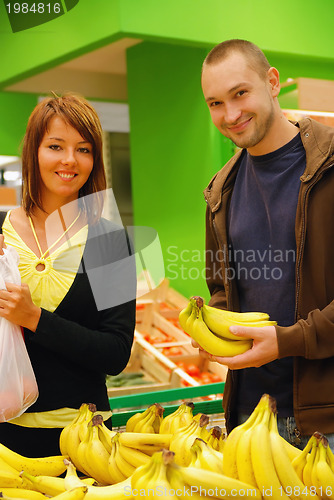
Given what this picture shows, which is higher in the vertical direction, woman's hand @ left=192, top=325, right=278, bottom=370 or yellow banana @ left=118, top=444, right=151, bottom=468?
woman's hand @ left=192, top=325, right=278, bottom=370

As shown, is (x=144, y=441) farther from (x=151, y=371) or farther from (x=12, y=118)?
(x=12, y=118)

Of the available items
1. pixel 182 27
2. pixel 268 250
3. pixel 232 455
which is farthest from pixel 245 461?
pixel 182 27

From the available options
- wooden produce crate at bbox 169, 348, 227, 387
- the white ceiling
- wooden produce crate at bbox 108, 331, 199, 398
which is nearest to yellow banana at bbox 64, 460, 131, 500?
wooden produce crate at bbox 108, 331, 199, 398

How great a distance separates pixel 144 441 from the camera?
1525 mm

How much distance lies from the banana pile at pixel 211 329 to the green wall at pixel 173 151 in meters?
3.78

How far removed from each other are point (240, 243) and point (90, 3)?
324 centimetres

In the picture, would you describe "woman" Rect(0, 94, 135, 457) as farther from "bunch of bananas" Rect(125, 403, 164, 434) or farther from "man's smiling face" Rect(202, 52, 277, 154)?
"man's smiling face" Rect(202, 52, 277, 154)

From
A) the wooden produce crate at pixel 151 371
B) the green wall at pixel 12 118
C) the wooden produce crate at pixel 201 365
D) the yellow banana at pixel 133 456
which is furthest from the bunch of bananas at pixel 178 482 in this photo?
the green wall at pixel 12 118

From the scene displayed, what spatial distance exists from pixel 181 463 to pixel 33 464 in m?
0.42

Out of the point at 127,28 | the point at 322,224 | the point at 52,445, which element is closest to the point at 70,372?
the point at 52,445

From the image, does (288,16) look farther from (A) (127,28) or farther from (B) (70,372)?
(B) (70,372)

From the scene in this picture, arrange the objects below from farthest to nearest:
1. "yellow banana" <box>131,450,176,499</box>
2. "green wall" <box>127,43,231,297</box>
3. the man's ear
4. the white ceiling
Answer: the white ceiling < "green wall" <box>127,43,231,297</box> < the man's ear < "yellow banana" <box>131,450,176,499</box>

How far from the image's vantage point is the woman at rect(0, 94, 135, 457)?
6.23ft

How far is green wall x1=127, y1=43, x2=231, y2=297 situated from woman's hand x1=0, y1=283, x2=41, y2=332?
3671mm
